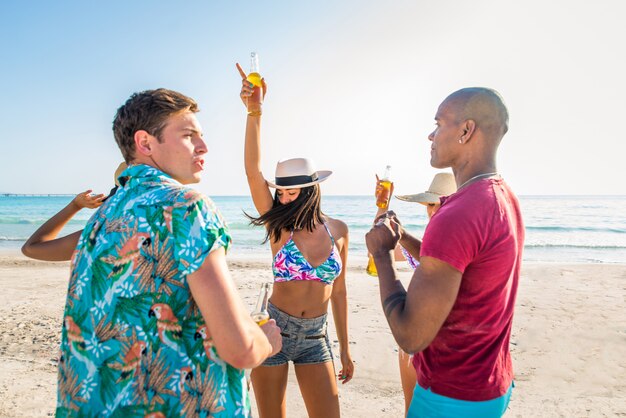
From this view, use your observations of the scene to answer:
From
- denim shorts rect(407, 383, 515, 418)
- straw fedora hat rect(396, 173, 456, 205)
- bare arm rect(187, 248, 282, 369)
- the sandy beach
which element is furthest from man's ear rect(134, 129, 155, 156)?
the sandy beach

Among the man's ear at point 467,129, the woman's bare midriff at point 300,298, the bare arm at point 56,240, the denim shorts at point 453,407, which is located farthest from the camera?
the woman's bare midriff at point 300,298

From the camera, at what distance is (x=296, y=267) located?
11.3 feet

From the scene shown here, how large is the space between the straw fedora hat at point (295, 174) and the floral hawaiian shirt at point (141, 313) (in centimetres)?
213

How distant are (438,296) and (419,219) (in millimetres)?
38370

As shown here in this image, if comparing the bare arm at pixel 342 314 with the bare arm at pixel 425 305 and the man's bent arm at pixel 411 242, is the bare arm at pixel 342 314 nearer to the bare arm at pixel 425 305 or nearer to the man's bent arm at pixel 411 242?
the man's bent arm at pixel 411 242

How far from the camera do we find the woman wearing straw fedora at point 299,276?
3.26m

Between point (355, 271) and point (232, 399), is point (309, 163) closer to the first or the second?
point (232, 399)

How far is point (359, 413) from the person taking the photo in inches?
182

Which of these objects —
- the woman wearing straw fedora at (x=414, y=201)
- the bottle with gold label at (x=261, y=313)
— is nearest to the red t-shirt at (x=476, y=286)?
the bottle with gold label at (x=261, y=313)

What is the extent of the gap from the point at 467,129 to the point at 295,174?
1.80m

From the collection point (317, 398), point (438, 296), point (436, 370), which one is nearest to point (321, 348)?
point (317, 398)

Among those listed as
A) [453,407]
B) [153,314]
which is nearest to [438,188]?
[453,407]

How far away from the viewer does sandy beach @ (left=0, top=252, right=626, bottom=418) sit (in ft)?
15.6

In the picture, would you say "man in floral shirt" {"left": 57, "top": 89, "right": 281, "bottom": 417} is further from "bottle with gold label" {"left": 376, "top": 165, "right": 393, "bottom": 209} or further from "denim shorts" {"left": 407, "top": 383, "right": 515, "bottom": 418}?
"bottle with gold label" {"left": 376, "top": 165, "right": 393, "bottom": 209}
